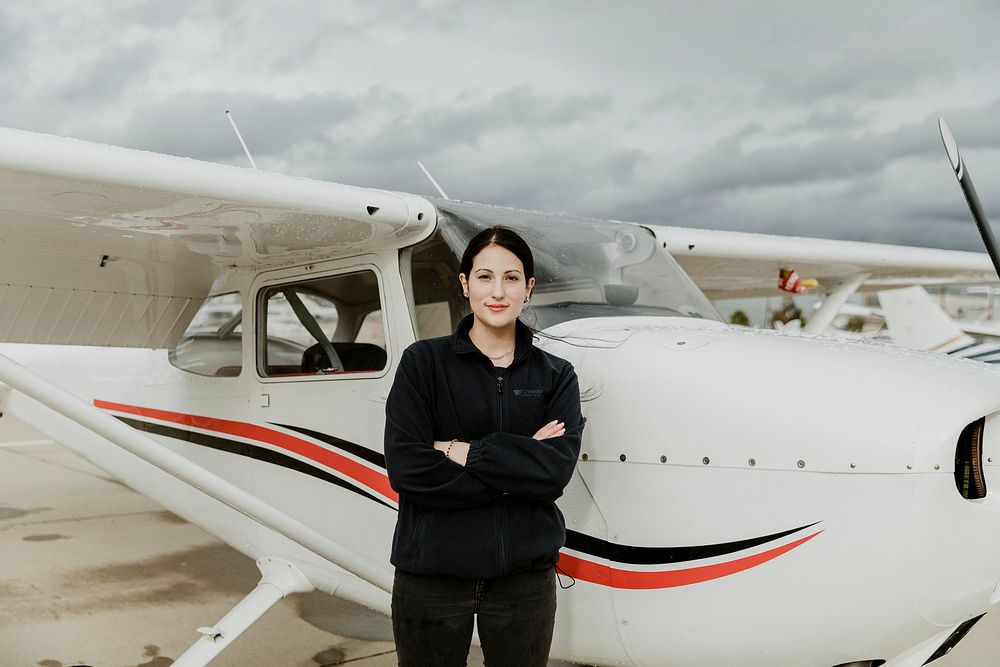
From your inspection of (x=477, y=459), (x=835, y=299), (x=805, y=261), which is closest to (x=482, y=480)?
(x=477, y=459)

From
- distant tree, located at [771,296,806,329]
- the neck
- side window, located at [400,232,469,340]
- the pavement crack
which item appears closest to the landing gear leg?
side window, located at [400,232,469,340]

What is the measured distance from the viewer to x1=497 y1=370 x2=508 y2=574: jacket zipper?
2.00 m

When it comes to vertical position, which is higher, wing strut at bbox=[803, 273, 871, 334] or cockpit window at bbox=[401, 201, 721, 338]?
cockpit window at bbox=[401, 201, 721, 338]

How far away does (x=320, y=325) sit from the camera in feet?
12.0

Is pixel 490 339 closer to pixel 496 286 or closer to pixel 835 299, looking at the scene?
pixel 496 286

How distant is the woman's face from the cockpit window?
700 mm

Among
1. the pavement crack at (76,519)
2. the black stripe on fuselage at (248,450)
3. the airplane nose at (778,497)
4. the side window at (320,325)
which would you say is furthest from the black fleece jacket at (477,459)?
the pavement crack at (76,519)

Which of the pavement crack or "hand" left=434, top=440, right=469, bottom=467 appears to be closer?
"hand" left=434, top=440, right=469, bottom=467

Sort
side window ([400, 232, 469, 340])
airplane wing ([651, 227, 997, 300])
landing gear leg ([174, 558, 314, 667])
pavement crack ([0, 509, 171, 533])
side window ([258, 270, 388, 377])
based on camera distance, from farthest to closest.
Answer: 1. pavement crack ([0, 509, 171, 533])
2. airplane wing ([651, 227, 997, 300])
3. side window ([258, 270, 388, 377])
4. side window ([400, 232, 469, 340])
5. landing gear leg ([174, 558, 314, 667])

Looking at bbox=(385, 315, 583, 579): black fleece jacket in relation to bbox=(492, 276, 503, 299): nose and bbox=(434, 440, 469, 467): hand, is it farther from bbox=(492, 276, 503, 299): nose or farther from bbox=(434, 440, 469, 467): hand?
bbox=(492, 276, 503, 299): nose

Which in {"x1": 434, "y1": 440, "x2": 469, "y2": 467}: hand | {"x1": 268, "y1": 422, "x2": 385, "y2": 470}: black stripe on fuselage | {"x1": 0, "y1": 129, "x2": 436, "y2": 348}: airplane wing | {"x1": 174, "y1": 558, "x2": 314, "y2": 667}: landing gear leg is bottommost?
{"x1": 174, "y1": 558, "x2": 314, "y2": 667}: landing gear leg

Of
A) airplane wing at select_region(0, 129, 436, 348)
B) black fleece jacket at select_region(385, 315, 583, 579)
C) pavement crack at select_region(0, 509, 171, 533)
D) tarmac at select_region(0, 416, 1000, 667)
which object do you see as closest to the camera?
black fleece jacket at select_region(385, 315, 583, 579)

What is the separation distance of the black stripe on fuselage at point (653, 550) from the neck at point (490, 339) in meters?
0.71

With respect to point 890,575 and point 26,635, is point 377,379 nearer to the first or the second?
point 890,575
